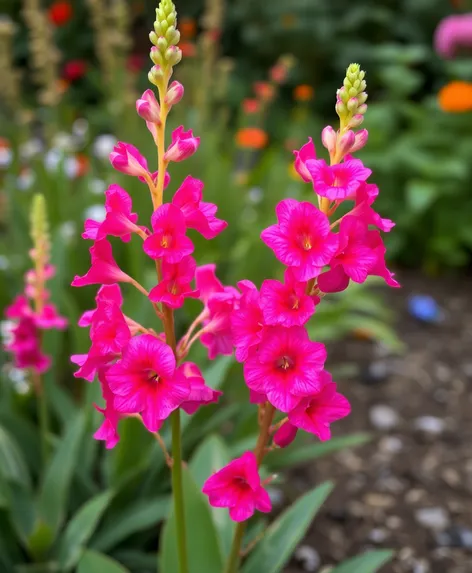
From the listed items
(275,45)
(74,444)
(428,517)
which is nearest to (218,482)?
(74,444)

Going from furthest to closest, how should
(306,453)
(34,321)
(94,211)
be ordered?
1. (94,211)
2. (306,453)
3. (34,321)

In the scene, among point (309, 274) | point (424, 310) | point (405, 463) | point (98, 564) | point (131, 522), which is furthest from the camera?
point (424, 310)

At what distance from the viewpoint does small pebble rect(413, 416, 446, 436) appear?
2273 millimetres

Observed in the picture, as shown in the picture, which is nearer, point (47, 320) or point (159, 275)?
point (159, 275)

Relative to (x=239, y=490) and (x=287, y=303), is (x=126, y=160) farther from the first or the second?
(x=239, y=490)

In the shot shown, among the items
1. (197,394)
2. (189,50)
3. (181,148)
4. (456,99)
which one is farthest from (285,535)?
(189,50)

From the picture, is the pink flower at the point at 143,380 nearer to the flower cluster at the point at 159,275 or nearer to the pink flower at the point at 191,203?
the flower cluster at the point at 159,275

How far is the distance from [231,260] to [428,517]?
0.95 metres

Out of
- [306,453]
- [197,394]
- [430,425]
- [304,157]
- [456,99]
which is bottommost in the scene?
[430,425]

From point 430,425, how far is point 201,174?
115 centimetres

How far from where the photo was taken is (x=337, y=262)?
744mm

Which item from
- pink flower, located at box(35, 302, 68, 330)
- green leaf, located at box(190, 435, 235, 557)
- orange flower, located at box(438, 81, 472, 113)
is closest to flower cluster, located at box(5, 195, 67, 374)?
pink flower, located at box(35, 302, 68, 330)

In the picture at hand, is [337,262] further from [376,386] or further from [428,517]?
[376,386]

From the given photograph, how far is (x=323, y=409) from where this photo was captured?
78 centimetres
